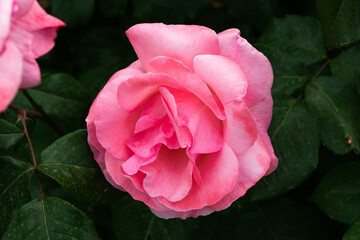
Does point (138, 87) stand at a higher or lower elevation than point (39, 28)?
lower

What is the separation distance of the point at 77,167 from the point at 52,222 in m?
0.13

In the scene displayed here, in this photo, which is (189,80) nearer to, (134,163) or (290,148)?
(134,163)

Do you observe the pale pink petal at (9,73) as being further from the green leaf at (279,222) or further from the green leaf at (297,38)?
the green leaf at (279,222)

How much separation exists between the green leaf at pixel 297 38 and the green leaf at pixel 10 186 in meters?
0.74

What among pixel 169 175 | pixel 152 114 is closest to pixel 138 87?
pixel 152 114

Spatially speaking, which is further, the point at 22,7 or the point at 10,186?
the point at 10,186

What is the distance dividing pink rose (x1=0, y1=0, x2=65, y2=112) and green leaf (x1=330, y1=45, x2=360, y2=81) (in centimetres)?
82

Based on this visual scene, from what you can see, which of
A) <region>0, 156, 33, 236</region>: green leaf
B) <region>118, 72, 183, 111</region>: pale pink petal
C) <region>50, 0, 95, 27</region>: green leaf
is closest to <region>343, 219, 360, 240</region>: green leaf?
<region>118, 72, 183, 111</region>: pale pink petal

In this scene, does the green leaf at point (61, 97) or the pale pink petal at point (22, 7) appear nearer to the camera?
the pale pink petal at point (22, 7)

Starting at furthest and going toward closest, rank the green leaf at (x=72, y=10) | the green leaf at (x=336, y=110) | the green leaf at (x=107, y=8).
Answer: the green leaf at (x=107, y=8) < the green leaf at (x=72, y=10) < the green leaf at (x=336, y=110)

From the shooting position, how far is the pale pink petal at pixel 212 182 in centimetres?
90

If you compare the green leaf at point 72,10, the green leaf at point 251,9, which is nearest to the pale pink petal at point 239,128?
the green leaf at point 251,9

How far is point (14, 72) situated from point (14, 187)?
0.46 meters

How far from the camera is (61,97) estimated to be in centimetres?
137
